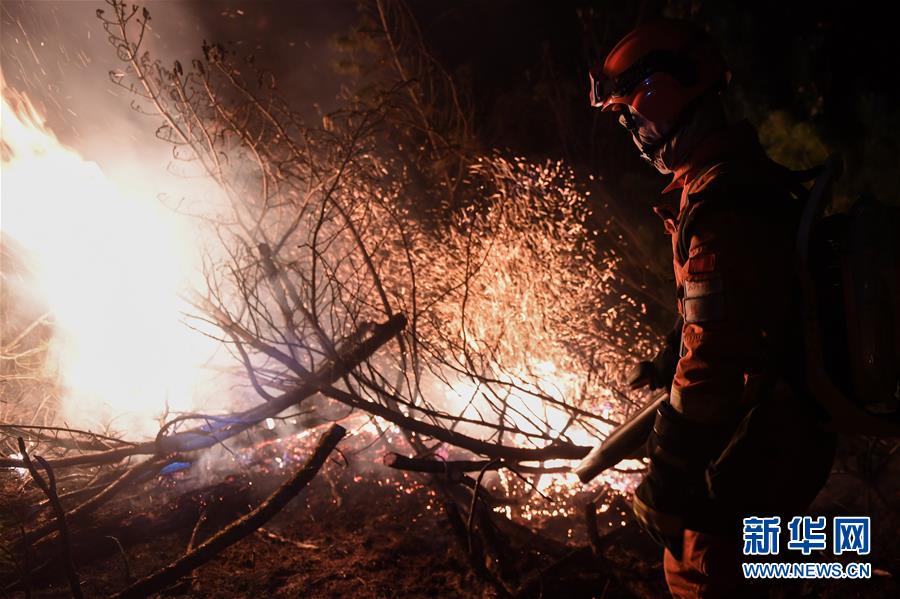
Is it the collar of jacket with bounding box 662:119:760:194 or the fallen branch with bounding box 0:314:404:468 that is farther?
the fallen branch with bounding box 0:314:404:468

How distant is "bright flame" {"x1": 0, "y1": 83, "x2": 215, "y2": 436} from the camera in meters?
6.27

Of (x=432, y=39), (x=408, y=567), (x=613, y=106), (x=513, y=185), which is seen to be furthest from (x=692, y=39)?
(x=432, y=39)

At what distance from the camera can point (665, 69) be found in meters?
2.56

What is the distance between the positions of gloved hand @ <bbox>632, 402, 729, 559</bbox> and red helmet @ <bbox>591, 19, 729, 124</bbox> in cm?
133

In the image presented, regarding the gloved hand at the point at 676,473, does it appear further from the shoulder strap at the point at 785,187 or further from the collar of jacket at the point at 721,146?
the collar of jacket at the point at 721,146

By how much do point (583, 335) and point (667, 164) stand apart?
12.4ft

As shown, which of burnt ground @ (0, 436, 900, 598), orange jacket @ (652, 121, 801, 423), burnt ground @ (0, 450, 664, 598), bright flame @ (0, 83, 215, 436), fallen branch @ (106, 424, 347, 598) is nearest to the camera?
orange jacket @ (652, 121, 801, 423)

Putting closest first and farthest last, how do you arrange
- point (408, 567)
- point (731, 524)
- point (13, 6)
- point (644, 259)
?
point (731, 524) < point (408, 567) < point (644, 259) < point (13, 6)

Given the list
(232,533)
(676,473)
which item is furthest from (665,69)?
(232,533)

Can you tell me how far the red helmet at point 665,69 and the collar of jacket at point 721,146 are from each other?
211 mm

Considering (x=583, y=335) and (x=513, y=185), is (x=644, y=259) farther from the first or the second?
(x=513, y=185)

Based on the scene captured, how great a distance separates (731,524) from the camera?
2293 mm

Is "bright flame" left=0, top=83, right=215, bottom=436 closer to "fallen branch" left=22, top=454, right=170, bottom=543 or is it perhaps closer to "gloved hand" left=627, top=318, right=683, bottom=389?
"fallen branch" left=22, top=454, right=170, bottom=543

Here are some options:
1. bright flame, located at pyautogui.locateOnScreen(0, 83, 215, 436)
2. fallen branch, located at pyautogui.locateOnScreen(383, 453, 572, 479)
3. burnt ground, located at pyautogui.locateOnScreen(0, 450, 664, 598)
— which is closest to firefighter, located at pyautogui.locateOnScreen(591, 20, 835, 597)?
fallen branch, located at pyautogui.locateOnScreen(383, 453, 572, 479)
